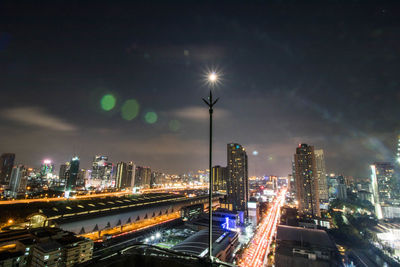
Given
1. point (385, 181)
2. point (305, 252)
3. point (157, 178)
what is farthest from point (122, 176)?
point (385, 181)

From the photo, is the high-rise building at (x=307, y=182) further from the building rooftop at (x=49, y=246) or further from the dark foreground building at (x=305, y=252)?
the building rooftop at (x=49, y=246)

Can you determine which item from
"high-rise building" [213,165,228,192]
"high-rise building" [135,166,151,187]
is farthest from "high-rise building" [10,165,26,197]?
"high-rise building" [213,165,228,192]

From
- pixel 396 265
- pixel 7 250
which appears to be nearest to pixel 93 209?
pixel 7 250

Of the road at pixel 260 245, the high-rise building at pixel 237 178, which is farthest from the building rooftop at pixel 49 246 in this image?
the high-rise building at pixel 237 178

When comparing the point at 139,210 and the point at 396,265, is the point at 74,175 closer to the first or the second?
the point at 139,210

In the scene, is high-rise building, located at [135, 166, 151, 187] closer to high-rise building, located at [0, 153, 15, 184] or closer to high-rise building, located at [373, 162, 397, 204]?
high-rise building, located at [0, 153, 15, 184]

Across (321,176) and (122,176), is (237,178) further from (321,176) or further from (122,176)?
(122,176)
